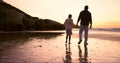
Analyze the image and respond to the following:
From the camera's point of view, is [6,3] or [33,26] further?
[6,3]

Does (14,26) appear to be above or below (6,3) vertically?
below

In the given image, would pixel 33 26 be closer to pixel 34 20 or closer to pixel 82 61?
pixel 34 20

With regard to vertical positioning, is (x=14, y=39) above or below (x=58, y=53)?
below

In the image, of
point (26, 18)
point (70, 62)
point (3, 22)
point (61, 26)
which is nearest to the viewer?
point (70, 62)

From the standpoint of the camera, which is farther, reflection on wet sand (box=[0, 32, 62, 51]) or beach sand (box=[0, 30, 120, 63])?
reflection on wet sand (box=[0, 32, 62, 51])

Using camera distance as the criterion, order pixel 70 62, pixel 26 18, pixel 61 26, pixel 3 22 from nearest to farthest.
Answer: pixel 70 62 < pixel 3 22 < pixel 26 18 < pixel 61 26

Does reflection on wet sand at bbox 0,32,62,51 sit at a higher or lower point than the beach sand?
lower

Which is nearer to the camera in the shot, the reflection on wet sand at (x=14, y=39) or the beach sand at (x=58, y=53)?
the beach sand at (x=58, y=53)

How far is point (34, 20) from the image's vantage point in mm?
60531

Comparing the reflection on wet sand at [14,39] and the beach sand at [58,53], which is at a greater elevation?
→ the beach sand at [58,53]

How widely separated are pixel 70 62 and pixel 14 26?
45.5 m

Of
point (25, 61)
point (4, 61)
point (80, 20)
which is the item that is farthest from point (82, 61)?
point (80, 20)

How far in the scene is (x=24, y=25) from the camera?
56.5 meters

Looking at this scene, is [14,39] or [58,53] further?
[14,39]
